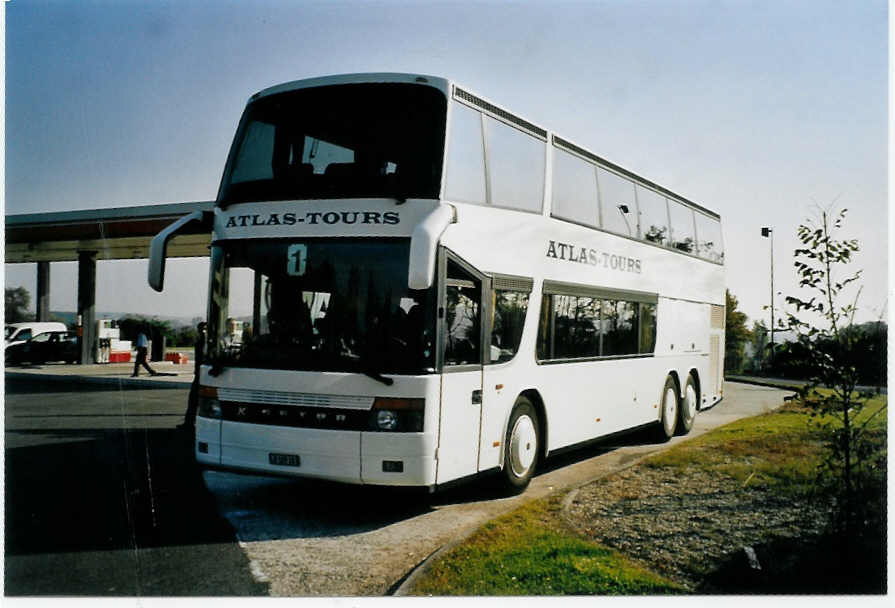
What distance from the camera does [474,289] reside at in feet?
27.6

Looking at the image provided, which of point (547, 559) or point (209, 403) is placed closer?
point (547, 559)

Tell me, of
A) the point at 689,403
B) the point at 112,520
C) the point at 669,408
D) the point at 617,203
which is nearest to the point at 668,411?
the point at 669,408

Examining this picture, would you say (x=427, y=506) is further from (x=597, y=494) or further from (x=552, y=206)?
(x=552, y=206)

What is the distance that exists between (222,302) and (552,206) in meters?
→ 4.09

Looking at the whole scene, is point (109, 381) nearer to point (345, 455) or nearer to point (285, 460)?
point (285, 460)

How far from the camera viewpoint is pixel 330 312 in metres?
7.64

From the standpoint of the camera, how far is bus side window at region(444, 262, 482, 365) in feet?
26.0

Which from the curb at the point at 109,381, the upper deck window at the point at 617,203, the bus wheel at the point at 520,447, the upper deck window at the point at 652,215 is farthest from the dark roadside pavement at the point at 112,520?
the curb at the point at 109,381

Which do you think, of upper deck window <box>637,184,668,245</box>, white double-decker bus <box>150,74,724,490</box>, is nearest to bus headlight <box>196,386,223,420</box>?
white double-decker bus <box>150,74,724,490</box>

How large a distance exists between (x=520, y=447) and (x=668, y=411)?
5.67 meters

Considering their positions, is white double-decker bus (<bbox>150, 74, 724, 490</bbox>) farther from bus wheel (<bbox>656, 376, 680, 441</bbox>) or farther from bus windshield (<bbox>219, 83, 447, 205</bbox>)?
bus wheel (<bbox>656, 376, 680, 441</bbox>)

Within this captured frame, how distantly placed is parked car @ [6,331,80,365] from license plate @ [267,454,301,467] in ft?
94.4

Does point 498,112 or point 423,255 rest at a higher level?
point 498,112

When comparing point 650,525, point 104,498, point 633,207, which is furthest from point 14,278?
point 650,525
